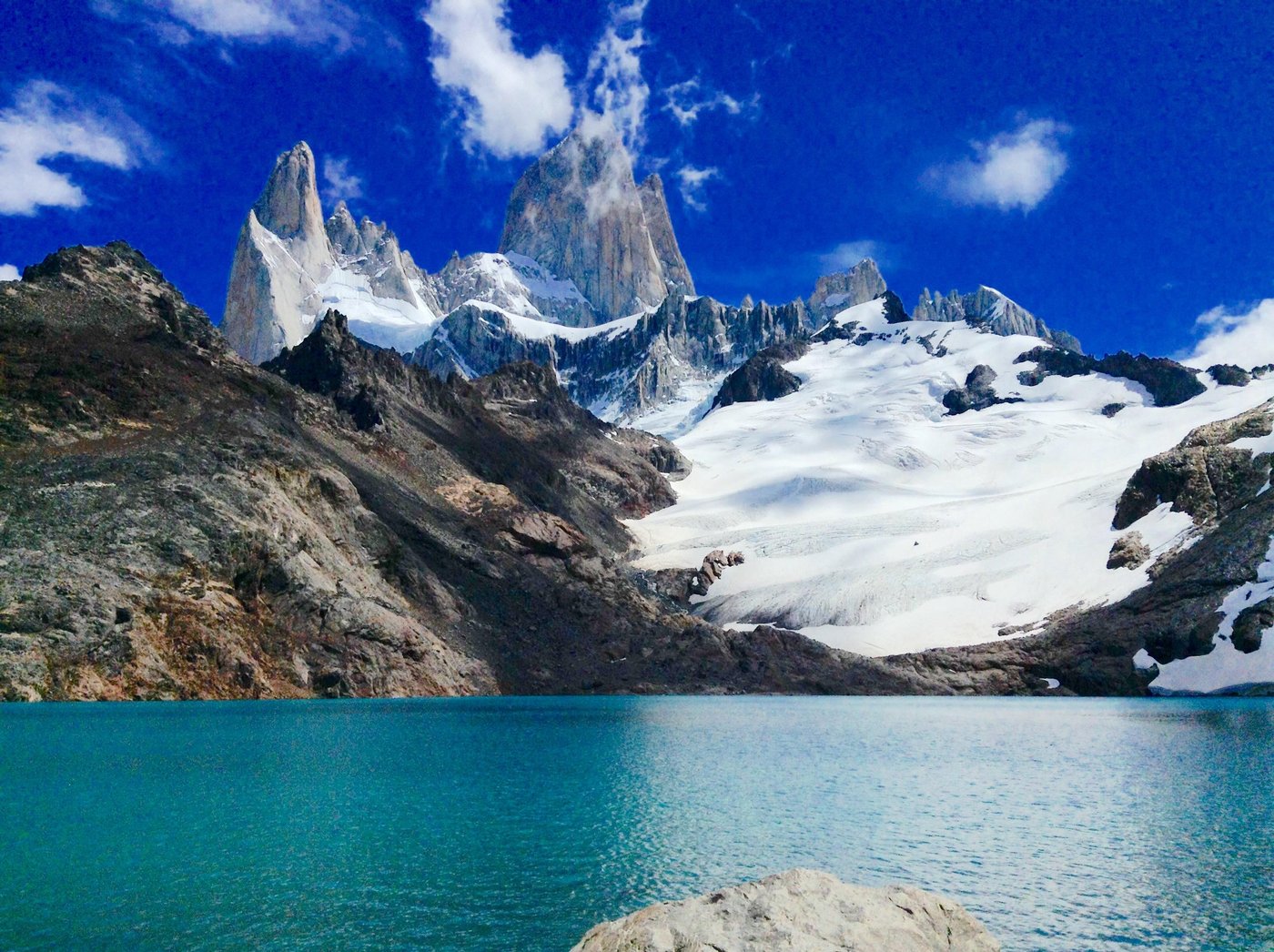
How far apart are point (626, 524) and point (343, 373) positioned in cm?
8113

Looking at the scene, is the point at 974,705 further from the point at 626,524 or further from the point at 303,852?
the point at 626,524

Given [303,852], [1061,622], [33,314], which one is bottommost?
[303,852]

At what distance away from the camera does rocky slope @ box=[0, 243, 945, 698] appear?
61.3 meters

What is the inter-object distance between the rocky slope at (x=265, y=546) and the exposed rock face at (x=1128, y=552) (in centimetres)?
3453

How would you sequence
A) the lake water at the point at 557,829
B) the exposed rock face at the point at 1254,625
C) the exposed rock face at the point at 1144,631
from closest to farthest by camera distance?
the lake water at the point at 557,829 → the exposed rock face at the point at 1254,625 → the exposed rock face at the point at 1144,631

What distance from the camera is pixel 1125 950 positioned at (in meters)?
16.9

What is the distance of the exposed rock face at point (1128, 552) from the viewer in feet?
386

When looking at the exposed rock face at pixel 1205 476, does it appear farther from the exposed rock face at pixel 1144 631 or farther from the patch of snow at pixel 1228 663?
the patch of snow at pixel 1228 663

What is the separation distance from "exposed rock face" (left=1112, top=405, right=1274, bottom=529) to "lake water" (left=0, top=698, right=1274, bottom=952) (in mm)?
77079

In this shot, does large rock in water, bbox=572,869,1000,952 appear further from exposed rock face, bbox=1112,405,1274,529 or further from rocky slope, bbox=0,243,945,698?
exposed rock face, bbox=1112,405,1274,529

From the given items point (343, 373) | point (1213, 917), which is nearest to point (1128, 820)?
point (1213, 917)

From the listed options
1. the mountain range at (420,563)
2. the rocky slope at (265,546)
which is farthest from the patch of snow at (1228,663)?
the rocky slope at (265,546)

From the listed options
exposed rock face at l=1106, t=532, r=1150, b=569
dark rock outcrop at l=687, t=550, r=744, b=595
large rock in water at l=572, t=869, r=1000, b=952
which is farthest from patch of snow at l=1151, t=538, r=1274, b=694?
large rock in water at l=572, t=869, r=1000, b=952

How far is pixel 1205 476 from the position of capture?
398ft
